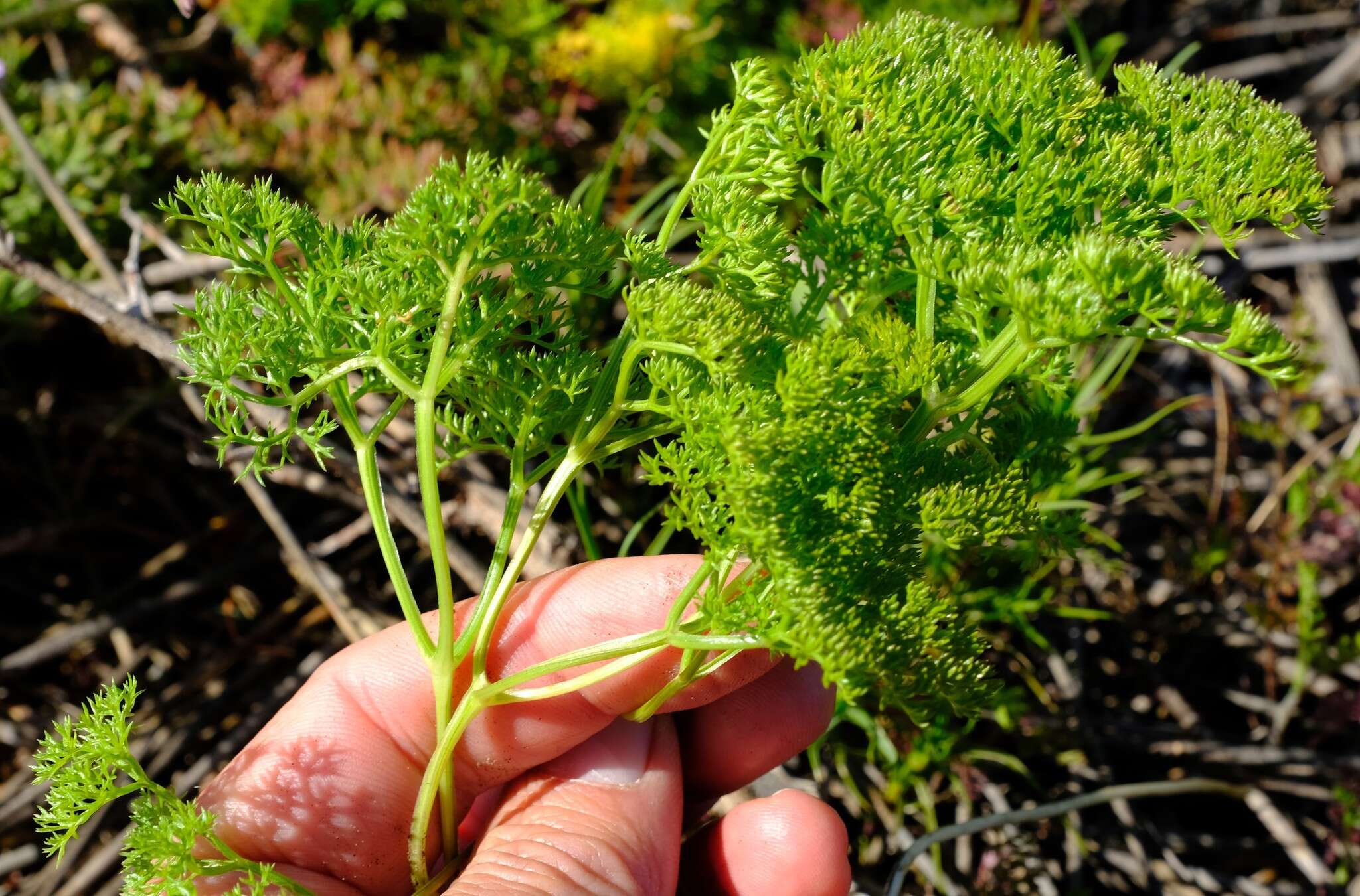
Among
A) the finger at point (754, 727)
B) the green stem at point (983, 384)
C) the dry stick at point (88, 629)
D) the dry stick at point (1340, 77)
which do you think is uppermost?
the green stem at point (983, 384)

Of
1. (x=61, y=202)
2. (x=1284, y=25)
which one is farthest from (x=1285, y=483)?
(x=61, y=202)

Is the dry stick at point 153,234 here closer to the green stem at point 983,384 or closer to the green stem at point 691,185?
the green stem at point 691,185

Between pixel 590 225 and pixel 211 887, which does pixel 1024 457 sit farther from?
pixel 211 887

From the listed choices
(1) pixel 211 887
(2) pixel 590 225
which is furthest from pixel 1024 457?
(1) pixel 211 887

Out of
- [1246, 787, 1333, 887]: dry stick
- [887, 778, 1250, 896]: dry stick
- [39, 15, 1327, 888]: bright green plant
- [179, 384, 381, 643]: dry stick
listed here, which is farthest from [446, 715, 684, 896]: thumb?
[1246, 787, 1333, 887]: dry stick

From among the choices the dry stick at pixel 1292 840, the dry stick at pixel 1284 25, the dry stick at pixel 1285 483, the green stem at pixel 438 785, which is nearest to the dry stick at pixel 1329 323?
the dry stick at pixel 1285 483

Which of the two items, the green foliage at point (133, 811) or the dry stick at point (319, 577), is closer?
the green foliage at point (133, 811)

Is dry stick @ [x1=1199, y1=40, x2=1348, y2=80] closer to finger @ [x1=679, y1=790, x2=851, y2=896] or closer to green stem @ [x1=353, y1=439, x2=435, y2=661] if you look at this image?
finger @ [x1=679, y1=790, x2=851, y2=896]
